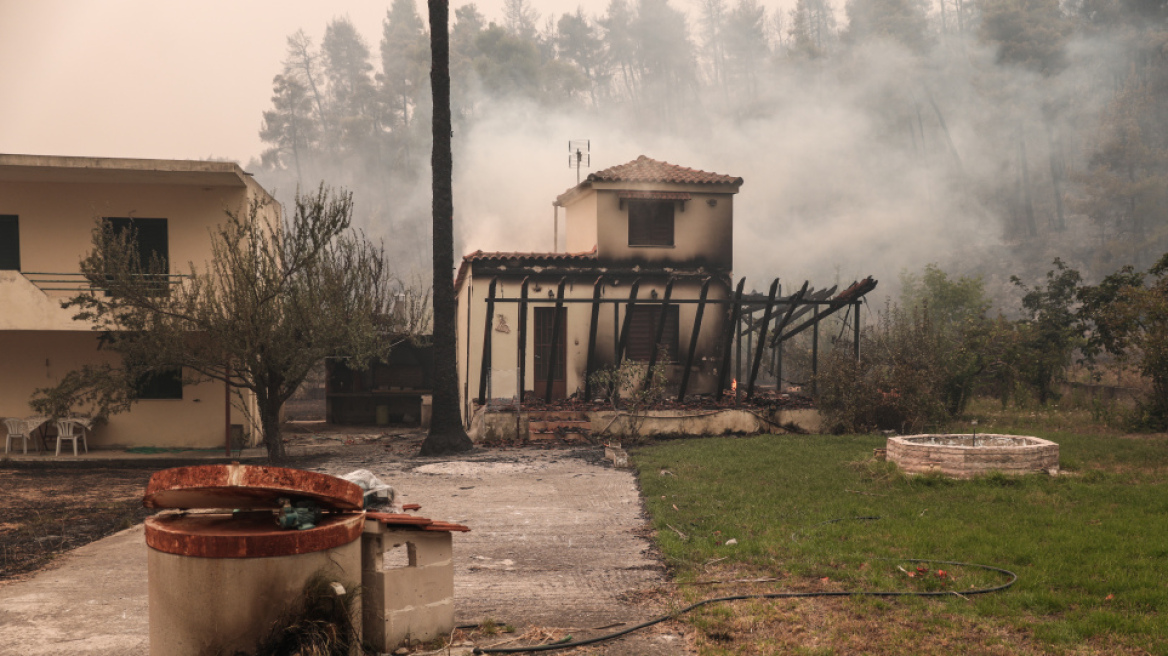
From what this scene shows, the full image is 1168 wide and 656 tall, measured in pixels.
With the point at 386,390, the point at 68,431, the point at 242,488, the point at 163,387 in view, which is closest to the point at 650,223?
the point at 386,390

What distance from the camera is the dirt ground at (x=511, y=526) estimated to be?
232 inches

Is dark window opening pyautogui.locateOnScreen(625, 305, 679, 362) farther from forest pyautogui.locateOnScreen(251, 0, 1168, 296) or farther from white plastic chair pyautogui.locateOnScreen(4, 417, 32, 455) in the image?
forest pyautogui.locateOnScreen(251, 0, 1168, 296)

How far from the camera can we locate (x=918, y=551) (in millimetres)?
7195

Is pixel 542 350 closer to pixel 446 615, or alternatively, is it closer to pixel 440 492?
pixel 440 492

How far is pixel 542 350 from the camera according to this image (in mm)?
20000

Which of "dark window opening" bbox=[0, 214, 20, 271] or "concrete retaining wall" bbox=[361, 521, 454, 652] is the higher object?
"dark window opening" bbox=[0, 214, 20, 271]

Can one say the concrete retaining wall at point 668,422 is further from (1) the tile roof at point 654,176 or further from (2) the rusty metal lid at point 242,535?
(2) the rusty metal lid at point 242,535

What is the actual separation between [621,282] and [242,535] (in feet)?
53.9

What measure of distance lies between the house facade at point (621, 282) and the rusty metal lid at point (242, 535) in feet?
48.8

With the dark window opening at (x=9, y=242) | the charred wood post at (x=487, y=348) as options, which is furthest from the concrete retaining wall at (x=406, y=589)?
the dark window opening at (x=9, y=242)

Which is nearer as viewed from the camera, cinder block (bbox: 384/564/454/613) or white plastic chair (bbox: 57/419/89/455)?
cinder block (bbox: 384/564/454/613)

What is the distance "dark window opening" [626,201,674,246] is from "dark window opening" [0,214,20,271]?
13308 mm

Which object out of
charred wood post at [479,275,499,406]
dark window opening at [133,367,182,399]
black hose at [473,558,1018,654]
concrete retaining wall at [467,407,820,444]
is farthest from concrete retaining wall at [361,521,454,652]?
dark window opening at [133,367,182,399]

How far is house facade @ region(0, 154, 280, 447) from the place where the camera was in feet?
53.5
